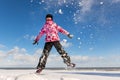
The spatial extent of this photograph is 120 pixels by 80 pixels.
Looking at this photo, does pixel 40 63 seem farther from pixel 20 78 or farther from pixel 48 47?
pixel 20 78

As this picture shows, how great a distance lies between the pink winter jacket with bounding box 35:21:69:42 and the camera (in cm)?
1255

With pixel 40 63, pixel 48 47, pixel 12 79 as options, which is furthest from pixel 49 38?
pixel 12 79

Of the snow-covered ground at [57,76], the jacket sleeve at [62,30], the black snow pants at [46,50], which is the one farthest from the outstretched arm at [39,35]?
the snow-covered ground at [57,76]

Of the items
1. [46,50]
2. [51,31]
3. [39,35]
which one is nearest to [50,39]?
[51,31]

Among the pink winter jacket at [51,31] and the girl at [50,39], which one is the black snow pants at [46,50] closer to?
the girl at [50,39]

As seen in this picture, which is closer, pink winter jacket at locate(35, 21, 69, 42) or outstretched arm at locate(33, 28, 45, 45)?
pink winter jacket at locate(35, 21, 69, 42)

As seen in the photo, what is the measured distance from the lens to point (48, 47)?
41.3 ft

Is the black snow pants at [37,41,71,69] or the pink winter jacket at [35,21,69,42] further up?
the pink winter jacket at [35,21,69,42]

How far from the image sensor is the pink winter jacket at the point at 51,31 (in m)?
12.6

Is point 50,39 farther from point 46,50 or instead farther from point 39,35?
point 39,35

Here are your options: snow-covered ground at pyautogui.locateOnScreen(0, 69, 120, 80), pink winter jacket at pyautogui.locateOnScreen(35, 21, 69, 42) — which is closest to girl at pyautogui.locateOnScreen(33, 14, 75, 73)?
pink winter jacket at pyautogui.locateOnScreen(35, 21, 69, 42)

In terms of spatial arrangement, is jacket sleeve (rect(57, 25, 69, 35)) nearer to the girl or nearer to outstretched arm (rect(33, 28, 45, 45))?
the girl

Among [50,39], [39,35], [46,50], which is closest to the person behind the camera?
[50,39]

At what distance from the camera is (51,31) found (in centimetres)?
1266
